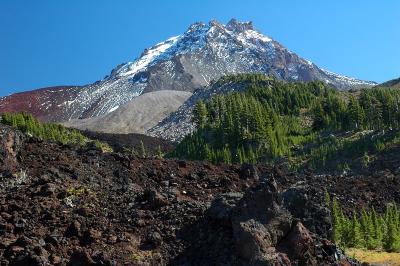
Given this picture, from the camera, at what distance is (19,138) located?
176ft

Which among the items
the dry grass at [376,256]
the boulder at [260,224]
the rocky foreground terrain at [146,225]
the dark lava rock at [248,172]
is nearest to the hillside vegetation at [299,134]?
the dark lava rock at [248,172]

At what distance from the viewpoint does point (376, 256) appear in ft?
181

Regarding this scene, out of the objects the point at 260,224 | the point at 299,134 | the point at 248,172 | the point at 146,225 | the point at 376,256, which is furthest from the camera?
the point at 299,134

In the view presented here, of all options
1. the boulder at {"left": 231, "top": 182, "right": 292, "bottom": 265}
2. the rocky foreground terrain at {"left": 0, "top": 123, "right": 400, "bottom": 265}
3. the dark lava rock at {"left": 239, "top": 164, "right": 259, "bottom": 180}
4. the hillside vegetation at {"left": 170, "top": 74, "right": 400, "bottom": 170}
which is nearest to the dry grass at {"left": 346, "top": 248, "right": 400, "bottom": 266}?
the rocky foreground terrain at {"left": 0, "top": 123, "right": 400, "bottom": 265}

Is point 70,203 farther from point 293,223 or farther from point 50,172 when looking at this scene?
point 293,223

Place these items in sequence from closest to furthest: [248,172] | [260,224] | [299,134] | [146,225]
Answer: [260,224]
[146,225]
[248,172]
[299,134]

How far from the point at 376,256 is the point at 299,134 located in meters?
88.3

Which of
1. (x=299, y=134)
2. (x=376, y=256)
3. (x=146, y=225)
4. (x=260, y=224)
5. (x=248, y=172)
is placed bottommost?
(x=376, y=256)

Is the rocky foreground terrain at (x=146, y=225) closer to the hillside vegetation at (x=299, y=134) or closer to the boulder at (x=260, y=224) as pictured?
the boulder at (x=260, y=224)

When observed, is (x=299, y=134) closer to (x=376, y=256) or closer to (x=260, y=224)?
(x=376, y=256)

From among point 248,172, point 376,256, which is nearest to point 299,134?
point 248,172

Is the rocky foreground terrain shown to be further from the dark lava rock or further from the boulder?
the dark lava rock

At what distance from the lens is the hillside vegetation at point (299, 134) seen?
114562 millimetres

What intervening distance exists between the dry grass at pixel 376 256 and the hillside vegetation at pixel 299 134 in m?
48.9
